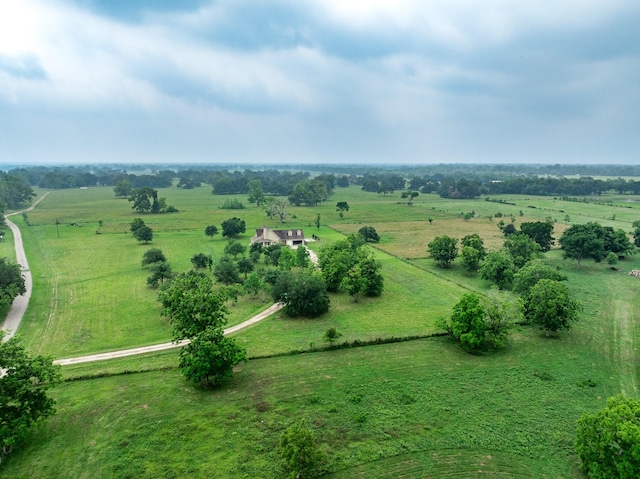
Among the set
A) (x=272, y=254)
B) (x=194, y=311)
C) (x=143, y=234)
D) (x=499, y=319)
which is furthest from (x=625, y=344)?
(x=143, y=234)

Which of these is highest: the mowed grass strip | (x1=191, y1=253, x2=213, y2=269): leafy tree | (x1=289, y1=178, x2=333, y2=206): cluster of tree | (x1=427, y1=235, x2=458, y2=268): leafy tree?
(x1=289, y1=178, x2=333, y2=206): cluster of tree

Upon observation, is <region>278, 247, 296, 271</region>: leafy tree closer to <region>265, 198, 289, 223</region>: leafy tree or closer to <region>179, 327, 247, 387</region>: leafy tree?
<region>179, 327, 247, 387</region>: leafy tree

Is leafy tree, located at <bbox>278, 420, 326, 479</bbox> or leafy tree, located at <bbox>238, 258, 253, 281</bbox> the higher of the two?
leafy tree, located at <bbox>238, 258, 253, 281</bbox>

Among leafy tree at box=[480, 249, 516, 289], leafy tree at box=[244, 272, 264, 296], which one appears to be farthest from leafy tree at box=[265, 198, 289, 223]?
leafy tree at box=[480, 249, 516, 289]

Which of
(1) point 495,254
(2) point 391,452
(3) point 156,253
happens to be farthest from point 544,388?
(3) point 156,253

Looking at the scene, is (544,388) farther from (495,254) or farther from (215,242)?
(215,242)

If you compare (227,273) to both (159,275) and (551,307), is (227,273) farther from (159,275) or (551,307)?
(551,307)
